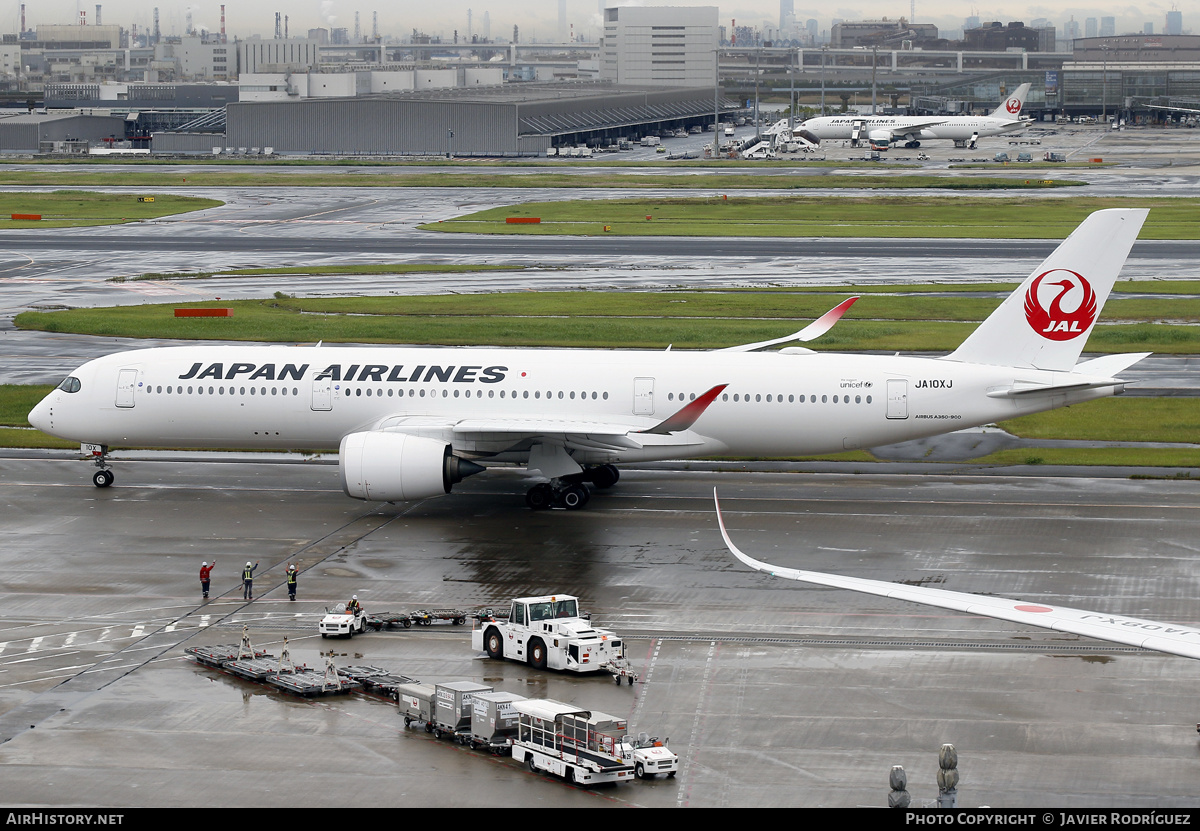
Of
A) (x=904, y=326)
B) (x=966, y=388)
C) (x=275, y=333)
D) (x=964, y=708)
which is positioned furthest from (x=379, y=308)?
(x=964, y=708)

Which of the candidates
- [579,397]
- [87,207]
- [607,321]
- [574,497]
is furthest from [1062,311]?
[87,207]

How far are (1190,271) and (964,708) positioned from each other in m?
77.0

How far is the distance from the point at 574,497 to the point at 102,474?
55.8 ft

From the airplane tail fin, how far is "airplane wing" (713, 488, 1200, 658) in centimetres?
2601

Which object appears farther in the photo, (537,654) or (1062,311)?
(1062,311)

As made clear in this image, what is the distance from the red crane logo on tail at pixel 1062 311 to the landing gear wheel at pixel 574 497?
15.5 meters

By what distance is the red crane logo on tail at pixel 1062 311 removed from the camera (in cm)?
4500

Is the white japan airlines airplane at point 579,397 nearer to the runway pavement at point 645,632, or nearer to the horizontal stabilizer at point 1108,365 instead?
the horizontal stabilizer at point 1108,365

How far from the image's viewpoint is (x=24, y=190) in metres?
158

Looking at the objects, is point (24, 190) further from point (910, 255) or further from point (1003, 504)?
point (1003, 504)

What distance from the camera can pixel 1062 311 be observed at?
4506 cm

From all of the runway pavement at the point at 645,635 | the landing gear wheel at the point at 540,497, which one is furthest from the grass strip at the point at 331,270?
the landing gear wheel at the point at 540,497

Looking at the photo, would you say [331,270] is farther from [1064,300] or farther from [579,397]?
[1064,300]

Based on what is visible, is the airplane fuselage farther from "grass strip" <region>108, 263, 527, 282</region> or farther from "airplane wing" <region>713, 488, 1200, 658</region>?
"grass strip" <region>108, 263, 527, 282</region>
